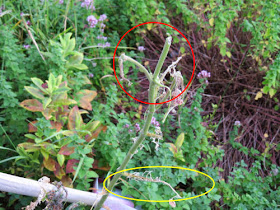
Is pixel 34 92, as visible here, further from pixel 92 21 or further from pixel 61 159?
pixel 92 21

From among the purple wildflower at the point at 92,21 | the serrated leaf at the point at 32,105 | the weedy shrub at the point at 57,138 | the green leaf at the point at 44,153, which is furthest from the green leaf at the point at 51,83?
the purple wildflower at the point at 92,21

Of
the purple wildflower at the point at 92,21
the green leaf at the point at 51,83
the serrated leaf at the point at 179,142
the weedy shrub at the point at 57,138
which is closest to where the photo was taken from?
the weedy shrub at the point at 57,138

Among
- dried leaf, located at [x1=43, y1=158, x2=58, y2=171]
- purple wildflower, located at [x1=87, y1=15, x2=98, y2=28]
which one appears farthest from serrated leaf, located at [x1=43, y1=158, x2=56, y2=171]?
purple wildflower, located at [x1=87, y1=15, x2=98, y2=28]

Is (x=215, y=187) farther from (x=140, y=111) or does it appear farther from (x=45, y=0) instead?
(x=45, y=0)

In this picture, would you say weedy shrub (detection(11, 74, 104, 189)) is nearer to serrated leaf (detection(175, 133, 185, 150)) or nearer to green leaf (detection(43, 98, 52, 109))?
green leaf (detection(43, 98, 52, 109))

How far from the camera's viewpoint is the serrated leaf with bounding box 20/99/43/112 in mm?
1841

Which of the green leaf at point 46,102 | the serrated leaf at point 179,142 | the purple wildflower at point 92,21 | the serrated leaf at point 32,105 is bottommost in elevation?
the serrated leaf at point 179,142

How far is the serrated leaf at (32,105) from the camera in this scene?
1841 mm

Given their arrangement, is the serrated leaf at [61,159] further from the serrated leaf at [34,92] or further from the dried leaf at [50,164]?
the serrated leaf at [34,92]

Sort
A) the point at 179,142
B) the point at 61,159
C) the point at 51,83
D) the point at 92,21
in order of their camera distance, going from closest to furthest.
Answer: the point at 61,159, the point at 51,83, the point at 179,142, the point at 92,21

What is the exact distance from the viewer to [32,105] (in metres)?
1.88

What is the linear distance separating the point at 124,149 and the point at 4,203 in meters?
0.86

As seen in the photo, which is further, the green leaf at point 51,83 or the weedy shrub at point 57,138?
the green leaf at point 51,83

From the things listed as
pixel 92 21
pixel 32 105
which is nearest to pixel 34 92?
pixel 32 105
